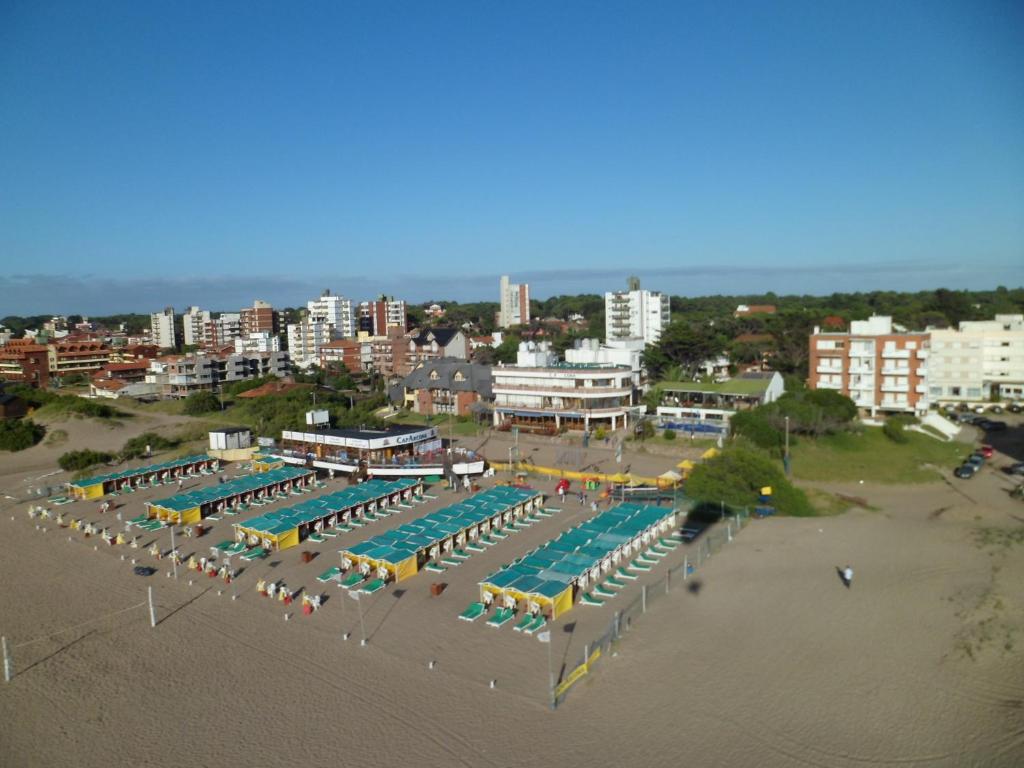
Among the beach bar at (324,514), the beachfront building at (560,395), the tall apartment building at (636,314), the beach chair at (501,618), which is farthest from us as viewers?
the tall apartment building at (636,314)

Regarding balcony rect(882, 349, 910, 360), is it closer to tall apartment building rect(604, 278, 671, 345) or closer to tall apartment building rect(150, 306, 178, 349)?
tall apartment building rect(604, 278, 671, 345)

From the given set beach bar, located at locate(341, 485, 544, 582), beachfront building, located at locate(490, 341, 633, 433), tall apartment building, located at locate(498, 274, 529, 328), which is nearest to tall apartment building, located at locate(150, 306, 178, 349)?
tall apartment building, located at locate(498, 274, 529, 328)

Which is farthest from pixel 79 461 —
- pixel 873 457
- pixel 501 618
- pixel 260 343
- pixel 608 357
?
pixel 260 343

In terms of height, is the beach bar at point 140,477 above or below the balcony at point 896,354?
below

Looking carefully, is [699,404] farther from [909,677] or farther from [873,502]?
[909,677]

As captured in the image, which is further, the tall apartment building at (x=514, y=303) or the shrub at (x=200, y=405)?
the tall apartment building at (x=514, y=303)

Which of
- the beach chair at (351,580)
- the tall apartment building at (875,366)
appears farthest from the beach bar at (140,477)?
the tall apartment building at (875,366)

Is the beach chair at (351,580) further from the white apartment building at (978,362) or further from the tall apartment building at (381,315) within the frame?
the tall apartment building at (381,315)
